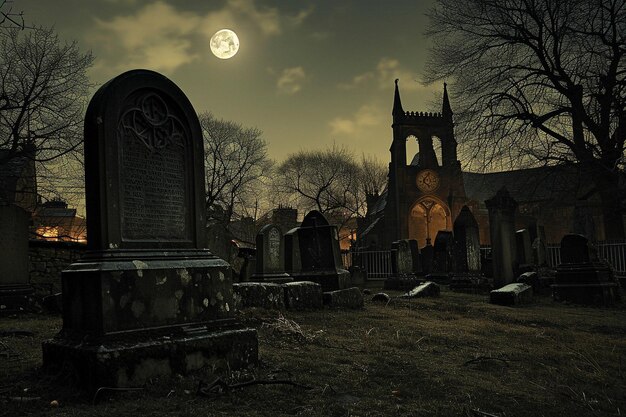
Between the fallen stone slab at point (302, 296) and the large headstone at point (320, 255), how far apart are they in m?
2.28

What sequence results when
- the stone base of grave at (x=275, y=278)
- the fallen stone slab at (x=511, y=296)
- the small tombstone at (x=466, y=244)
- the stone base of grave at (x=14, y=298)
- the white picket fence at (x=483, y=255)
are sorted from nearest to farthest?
the stone base of grave at (x=14, y=298), the fallen stone slab at (x=511, y=296), the stone base of grave at (x=275, y=278), the small tombstone at (x=466, y=244), the white picket fence at (x=483, y=255)

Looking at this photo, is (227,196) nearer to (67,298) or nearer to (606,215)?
(606,215)

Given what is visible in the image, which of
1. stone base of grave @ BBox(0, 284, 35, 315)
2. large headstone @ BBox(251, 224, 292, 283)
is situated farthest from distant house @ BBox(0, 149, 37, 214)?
large headstone @ BBox(251, 224, 292, 283)

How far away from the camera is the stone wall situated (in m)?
12.2

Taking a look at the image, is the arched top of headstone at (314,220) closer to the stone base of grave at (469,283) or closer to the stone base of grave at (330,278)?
the stone base of grave at (330,278)

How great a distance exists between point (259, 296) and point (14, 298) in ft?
16.7

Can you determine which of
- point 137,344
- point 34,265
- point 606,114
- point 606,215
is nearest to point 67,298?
point 137,344

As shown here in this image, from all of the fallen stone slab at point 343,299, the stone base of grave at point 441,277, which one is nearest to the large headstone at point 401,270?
the stone base of grave at point 441,277

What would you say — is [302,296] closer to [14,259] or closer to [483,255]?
[14,259]

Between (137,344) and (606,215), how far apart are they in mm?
21134

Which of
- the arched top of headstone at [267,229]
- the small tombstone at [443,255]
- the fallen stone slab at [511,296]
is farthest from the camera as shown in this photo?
the small tombstone at [443,255]

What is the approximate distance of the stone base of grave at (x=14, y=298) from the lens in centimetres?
903

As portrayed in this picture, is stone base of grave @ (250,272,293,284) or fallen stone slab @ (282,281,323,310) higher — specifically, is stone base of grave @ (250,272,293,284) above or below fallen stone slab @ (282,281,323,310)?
above

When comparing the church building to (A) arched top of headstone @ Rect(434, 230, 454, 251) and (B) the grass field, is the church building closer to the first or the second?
(A) arched top of headstone @ Rect(434, 230, 454, 251)
